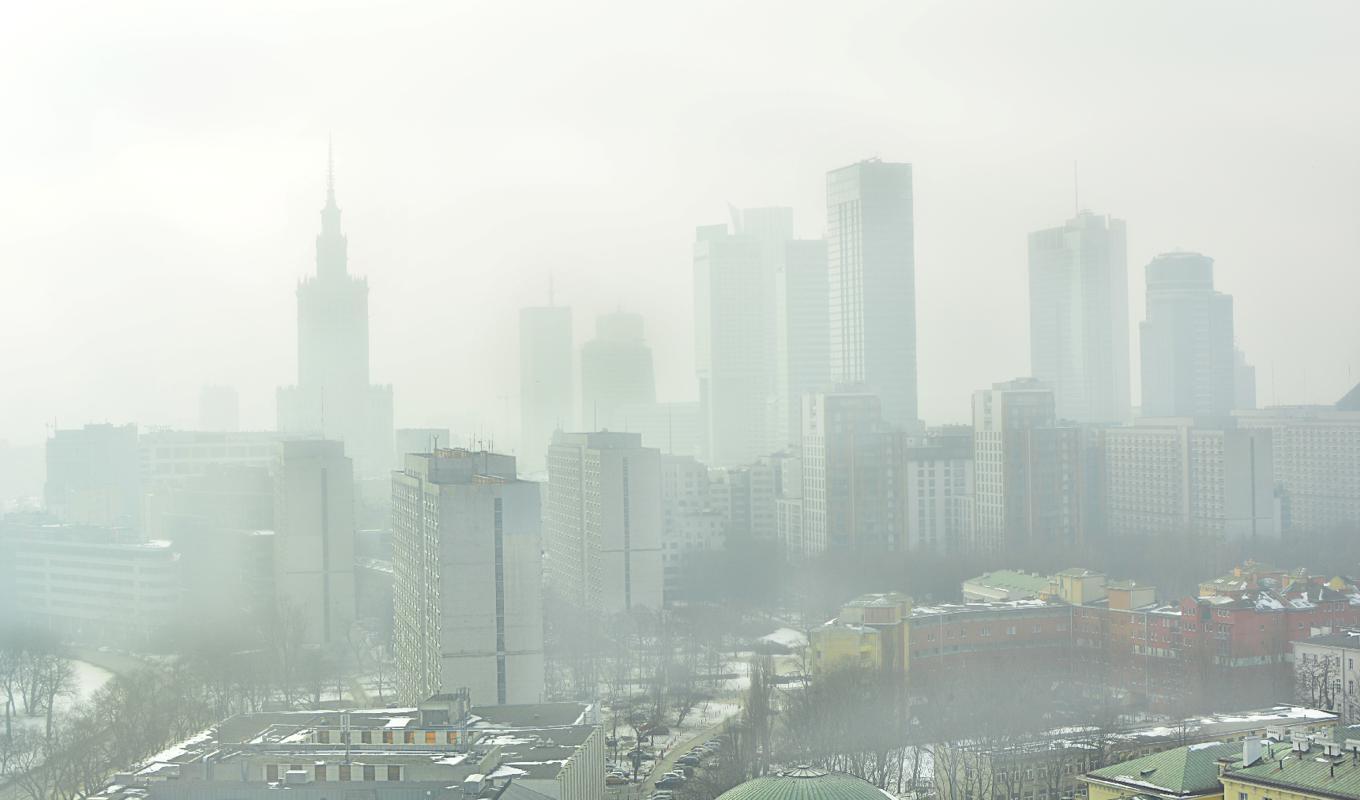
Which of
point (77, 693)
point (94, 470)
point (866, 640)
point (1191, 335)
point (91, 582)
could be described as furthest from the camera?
point (1191, 335)

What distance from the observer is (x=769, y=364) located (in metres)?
49.2

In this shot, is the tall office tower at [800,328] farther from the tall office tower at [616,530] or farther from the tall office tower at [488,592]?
the tall office tower at [488,592]

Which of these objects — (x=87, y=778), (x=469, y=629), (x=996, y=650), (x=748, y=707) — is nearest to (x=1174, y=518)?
(x=996, y=650)

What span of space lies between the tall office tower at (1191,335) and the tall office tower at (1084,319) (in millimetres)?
6713

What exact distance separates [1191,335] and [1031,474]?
16174mm

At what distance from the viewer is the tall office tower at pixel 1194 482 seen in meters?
27.8

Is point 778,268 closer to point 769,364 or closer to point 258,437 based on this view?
point 769,364

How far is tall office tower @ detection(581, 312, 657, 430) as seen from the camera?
49750 millimetres

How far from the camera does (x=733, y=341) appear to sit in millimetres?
49188

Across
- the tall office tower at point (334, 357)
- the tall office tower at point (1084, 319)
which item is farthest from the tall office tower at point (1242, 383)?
the tall office tower at point (334, 357)

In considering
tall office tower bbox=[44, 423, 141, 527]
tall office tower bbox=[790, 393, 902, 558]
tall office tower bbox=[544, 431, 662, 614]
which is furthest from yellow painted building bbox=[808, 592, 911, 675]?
tall office tower bbox=[44, 423, 141, 527]

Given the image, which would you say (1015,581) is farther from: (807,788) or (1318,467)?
(1318,467)

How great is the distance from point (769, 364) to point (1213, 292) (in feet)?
45.1

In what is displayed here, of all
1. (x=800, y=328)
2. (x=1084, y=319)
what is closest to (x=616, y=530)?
(x=800, y=328)
